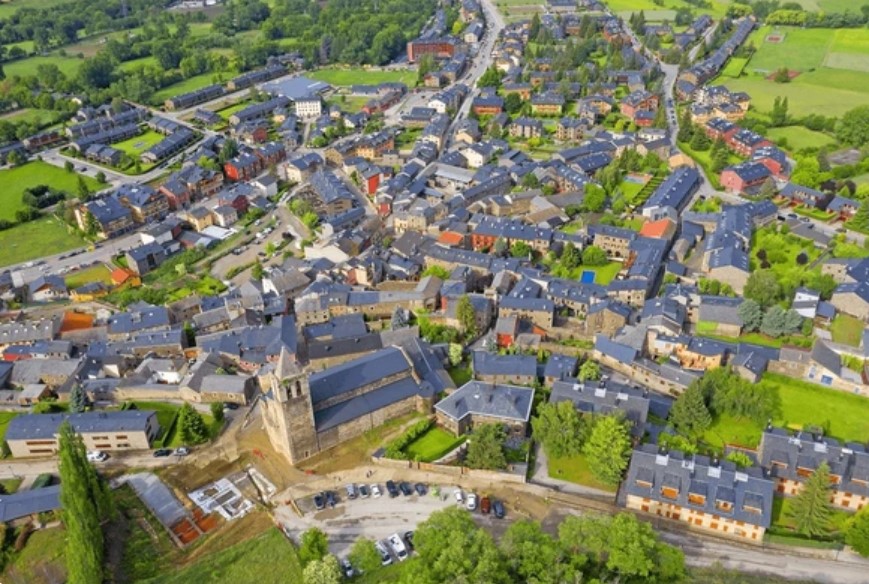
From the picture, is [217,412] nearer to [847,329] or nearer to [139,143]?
[847,329]

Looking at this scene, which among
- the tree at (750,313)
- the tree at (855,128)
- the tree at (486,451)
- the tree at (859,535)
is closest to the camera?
the tree at (859,535)

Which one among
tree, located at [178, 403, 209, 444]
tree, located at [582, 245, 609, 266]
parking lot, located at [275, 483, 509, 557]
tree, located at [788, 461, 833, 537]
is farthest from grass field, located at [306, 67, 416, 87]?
tree, located at [788, 461, 833, 537]

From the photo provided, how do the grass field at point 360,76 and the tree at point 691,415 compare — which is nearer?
the tree at point 691,415

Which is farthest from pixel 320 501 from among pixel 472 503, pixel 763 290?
pixel 763 290

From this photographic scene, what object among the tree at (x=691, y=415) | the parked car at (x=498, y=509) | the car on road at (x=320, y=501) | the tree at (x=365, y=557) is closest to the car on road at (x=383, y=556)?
the tree at (x=365, y=557)

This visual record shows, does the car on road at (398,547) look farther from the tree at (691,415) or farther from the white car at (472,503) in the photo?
the tree at (691,415)
